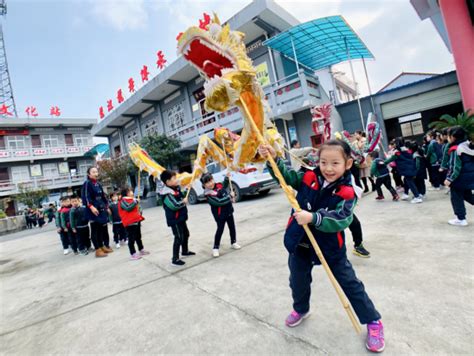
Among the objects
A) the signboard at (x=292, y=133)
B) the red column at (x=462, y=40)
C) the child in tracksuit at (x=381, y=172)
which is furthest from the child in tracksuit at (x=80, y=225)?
the red column at (x=462, y=40)

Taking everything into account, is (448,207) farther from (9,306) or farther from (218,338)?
(9,306)

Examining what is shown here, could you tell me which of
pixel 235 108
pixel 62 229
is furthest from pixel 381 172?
pixel 235 108

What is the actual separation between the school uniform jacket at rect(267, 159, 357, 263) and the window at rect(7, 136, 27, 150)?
3093cm

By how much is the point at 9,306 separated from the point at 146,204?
12.6 meters

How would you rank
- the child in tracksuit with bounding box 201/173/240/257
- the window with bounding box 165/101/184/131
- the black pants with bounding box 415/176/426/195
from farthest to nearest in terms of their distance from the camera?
the window with bounding box 165/101/184/131 < the black pants with bounding box 415/176/426/195 < the child in tracksuit with bounding box 201/173/240/257

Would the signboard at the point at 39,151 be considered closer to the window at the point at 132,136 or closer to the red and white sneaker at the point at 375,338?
the window at the point at 132,136

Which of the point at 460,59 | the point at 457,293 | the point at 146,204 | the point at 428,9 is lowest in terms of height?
the point at 457,293

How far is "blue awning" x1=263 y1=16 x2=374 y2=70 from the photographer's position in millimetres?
8891

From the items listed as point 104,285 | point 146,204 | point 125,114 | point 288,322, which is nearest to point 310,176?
point 288,322

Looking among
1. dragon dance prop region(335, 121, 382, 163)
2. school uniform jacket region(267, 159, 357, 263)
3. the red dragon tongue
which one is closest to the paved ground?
school uniform jacket region(267, 159, 357, 263)

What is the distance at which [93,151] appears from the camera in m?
26.1

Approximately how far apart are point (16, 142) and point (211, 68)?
99.0 feet

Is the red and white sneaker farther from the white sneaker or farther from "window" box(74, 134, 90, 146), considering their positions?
"window" box(74, 134, 90, 146)

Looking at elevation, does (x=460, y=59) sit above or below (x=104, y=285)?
above
